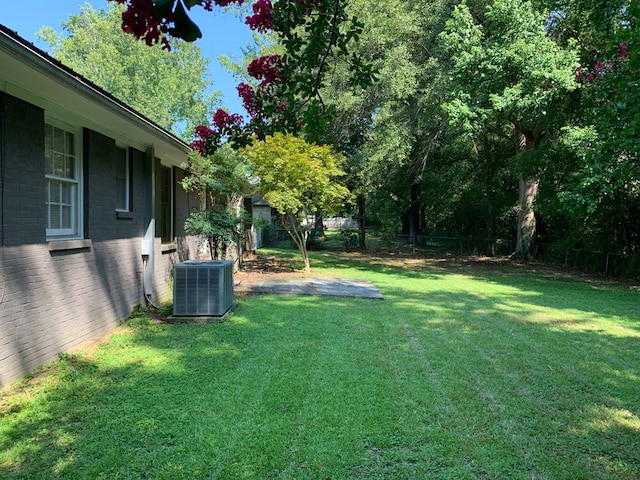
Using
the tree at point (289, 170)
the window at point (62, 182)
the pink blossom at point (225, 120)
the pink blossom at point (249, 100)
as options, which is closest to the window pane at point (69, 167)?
the window at point (62, 182)

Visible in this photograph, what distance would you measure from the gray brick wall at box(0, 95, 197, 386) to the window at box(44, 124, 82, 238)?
135 millimetres

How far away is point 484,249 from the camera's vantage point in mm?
20641

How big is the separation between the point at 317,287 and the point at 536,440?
7.02 meters

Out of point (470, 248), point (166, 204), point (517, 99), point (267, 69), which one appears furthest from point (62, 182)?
point (470, 248)

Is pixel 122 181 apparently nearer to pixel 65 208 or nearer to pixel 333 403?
pixel 65 208

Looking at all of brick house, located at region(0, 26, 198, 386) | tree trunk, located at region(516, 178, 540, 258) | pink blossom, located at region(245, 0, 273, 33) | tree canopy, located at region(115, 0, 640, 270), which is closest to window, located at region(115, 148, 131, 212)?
brick house, located at region(0, 26, 198, 386)

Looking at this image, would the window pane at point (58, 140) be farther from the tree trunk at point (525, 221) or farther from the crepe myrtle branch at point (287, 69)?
the tree trunk at point (525, 221)

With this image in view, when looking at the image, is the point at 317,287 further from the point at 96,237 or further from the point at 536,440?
the point at 536,440

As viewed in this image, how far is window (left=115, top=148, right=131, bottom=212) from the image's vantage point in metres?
6.30

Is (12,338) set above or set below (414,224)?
below

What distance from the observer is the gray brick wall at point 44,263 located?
371 centimetres

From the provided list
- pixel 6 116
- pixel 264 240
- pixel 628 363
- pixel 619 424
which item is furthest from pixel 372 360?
pixel 264 240

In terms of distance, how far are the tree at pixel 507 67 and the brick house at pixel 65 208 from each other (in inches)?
317

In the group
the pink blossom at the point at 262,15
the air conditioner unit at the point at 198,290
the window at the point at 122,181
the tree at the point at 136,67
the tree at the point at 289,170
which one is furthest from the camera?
the tree at the point at 136,67
